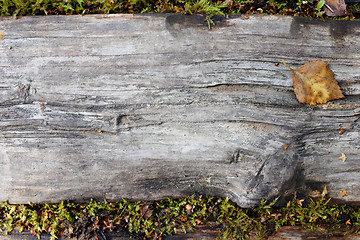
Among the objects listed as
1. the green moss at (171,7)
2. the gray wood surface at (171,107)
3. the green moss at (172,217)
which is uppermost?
the green moss at (171,7)

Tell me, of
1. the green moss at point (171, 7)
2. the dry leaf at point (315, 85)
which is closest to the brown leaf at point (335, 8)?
the green moss at point (171, 7)

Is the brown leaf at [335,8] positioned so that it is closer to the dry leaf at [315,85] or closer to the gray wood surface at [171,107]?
the gray wood surface at [171,107]

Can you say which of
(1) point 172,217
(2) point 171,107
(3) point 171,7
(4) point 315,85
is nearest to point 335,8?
(4) point 315,85

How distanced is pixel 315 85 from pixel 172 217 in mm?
2166

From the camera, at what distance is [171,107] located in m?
3.07

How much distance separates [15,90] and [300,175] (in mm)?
3248

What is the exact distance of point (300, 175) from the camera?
3172 millimetres

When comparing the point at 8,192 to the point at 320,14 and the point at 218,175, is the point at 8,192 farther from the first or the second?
the point at 320,14

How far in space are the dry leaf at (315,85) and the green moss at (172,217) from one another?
1.14 metres

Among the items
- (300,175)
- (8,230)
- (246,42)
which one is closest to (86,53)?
(246,42)

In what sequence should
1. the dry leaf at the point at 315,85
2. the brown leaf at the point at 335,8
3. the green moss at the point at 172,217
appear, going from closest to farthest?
the dry leaf at the point at 315,85 → the green moss at the point at 172,217 → the brown leaf at the point at 335,8

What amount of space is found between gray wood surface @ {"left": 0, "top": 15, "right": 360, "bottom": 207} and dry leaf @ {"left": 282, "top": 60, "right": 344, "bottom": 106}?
0.31 feet

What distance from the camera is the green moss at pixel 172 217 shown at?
3266 millimetres

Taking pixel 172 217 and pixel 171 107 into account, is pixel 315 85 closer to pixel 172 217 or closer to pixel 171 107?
pixel 171 107
